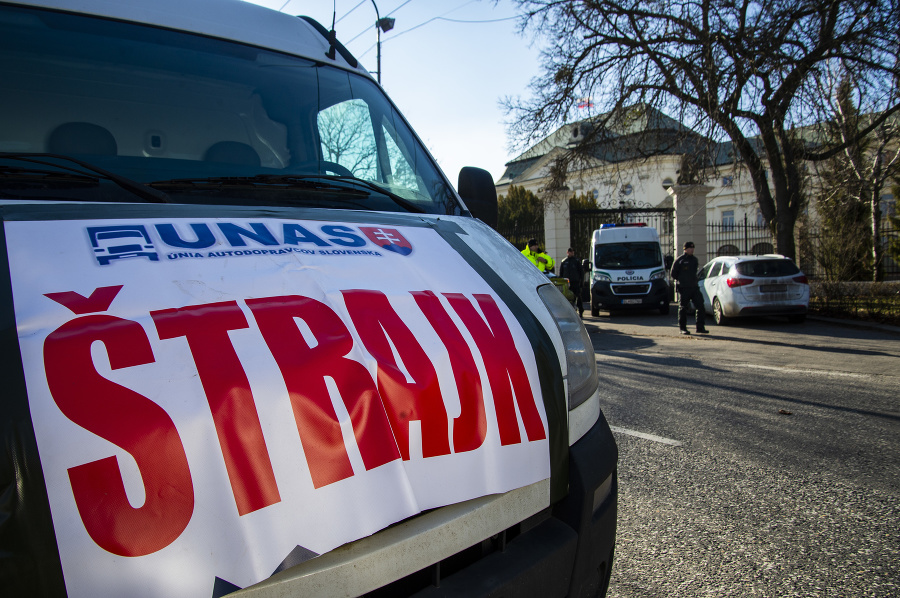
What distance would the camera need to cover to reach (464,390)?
1463 mm

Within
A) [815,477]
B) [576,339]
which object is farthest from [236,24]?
[815,477]

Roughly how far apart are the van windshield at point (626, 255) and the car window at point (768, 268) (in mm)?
3475

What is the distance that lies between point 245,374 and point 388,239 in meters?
0.74

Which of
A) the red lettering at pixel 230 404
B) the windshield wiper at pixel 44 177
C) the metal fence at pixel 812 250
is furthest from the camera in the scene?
the metal fence at pixel 812 250

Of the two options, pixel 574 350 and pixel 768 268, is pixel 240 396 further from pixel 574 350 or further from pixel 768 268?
→ pixel 768 268

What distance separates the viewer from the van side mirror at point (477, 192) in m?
2.93

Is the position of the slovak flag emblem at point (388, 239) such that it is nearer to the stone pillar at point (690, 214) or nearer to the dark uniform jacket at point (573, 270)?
the dark uniform jacket at point (573, 270)

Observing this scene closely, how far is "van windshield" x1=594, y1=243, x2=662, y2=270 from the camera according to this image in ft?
52.9

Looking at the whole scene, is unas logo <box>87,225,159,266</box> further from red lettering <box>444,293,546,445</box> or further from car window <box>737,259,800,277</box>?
car window <box>737,259,800,277</box>

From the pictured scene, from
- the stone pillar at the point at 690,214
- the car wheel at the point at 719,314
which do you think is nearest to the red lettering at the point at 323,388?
the car wheel at the point at 719,314

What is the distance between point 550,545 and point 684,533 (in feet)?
5.52

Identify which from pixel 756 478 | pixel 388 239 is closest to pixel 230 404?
pixel 388 239

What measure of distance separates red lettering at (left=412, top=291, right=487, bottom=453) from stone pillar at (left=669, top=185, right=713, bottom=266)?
69.1 ft

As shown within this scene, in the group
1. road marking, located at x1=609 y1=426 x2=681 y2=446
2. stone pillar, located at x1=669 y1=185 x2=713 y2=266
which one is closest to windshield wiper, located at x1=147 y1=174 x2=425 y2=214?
road marking, located at x1=609 y1=426 x2=681 y2=446
